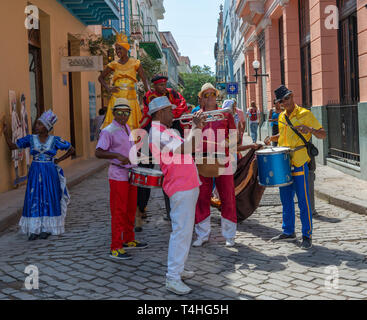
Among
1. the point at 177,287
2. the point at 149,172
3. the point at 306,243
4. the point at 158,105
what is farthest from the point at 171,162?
the point at 306,243

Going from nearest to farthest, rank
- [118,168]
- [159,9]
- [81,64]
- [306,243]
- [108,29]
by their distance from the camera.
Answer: [118,168] → [306,243] → [81,64] → [108,29] → [159,9]

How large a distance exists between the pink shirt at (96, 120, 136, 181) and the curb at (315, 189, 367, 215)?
11.9 ft

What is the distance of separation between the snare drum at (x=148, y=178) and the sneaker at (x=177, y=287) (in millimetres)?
841

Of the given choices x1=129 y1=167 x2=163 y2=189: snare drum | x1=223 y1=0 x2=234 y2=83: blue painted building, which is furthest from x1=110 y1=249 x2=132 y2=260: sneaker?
x1=223 y1=0 x2=234 y2=83: blue painted building

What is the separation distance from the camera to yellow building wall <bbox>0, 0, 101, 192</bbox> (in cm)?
970

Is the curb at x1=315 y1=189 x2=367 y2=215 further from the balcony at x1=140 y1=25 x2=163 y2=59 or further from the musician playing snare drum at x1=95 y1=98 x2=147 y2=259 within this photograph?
the balcony at x1=140 y1=25 x2=163 y2=59

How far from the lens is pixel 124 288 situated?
14.3 ft

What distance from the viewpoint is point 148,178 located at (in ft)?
14.7

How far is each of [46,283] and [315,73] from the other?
1028 centimetres

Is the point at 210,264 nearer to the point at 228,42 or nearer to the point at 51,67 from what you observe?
the point at 51,67

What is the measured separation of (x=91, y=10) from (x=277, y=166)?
12629mm

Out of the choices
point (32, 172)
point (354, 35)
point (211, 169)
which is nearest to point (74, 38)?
point (354, 35)

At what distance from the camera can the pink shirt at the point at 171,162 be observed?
411 cm
